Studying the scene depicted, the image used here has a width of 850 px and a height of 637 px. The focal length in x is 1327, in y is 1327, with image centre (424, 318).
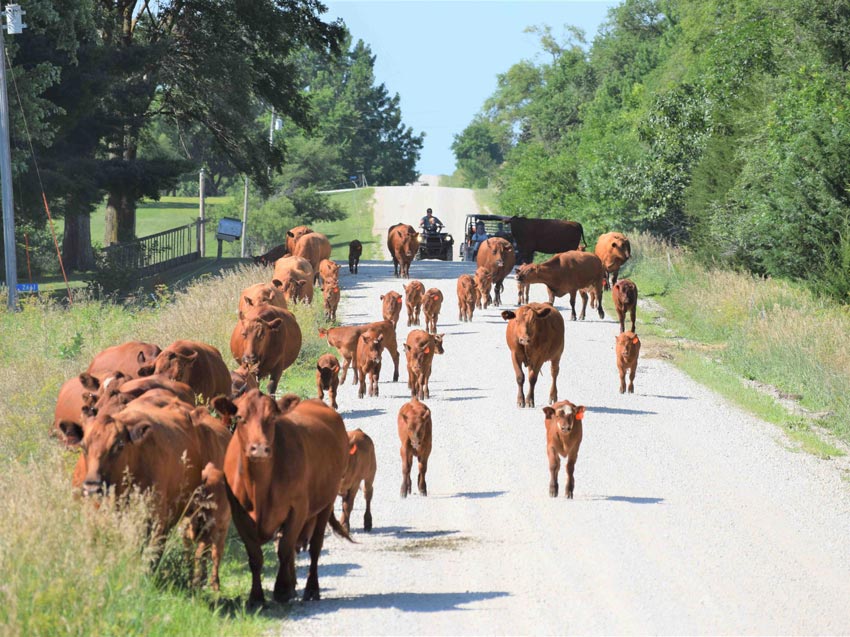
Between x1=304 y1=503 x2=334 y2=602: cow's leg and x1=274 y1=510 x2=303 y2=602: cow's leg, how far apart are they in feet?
0.51

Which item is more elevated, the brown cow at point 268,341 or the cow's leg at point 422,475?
the brown cow at point 268,341

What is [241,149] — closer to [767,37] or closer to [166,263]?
[166,263]

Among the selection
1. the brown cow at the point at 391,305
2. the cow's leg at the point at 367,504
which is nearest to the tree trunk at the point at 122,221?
the brown cow at the point at 391,305

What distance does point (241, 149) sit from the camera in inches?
1932

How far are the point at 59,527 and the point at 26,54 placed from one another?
29131mm

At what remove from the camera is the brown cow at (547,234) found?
4525cm

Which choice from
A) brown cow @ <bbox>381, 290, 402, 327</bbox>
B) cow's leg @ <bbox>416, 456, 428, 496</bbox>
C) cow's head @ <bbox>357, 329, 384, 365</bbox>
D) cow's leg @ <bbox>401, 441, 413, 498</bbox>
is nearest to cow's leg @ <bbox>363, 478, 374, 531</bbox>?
cow's leg @ <bbox>401, 441, 413, 498</bbox>

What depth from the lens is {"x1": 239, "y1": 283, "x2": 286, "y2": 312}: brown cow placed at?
75.8 ft

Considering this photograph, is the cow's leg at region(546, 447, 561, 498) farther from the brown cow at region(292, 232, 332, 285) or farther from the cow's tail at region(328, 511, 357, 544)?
the brown cow at region(292, 232, 332, 285)

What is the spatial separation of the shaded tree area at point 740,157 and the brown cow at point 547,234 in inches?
99.5

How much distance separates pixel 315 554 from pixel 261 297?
13723 mm

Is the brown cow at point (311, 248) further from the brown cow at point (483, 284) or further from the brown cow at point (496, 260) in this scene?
the brown cow at point (483, 284)

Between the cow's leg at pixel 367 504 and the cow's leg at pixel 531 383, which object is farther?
the cow's leg at pixel 531 383

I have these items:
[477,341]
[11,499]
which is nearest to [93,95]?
[477,341]
